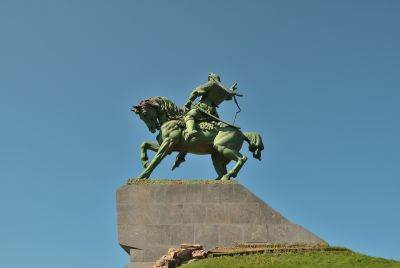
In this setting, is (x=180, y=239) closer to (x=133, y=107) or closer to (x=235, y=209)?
(x=235, y=209)

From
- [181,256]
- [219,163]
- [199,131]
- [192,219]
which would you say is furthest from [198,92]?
[181,256]

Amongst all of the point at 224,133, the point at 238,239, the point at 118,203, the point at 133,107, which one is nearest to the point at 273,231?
the point at 238,239

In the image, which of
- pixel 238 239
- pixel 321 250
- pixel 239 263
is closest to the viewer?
pixel 239 263

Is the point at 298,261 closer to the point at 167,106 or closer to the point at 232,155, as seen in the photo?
the point at 232,155

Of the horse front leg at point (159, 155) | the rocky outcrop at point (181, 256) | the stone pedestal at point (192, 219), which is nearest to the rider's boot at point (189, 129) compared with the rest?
the horse front leg at point (159, 155)

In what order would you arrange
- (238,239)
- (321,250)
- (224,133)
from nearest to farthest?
(321,250)
(238,239)
(224,133)

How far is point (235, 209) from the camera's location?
19953 mm

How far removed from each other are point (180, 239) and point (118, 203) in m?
2.54

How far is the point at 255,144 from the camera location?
21984 millimetres

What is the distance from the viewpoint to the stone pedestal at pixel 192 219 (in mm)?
19453

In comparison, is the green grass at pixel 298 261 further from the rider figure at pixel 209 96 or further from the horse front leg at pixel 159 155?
the rider figure at pixel 209 96

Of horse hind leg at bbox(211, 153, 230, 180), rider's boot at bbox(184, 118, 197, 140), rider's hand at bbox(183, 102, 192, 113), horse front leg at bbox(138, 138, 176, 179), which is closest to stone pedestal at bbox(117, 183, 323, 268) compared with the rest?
horse front leg at bbox(138, 138, 176, 179)

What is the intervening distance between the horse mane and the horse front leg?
3.64 ft

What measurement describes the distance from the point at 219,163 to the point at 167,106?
9.58 ft
